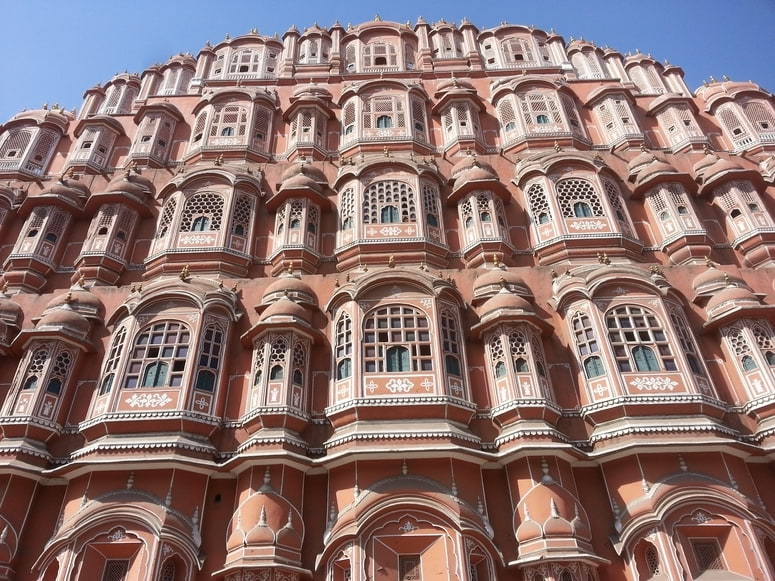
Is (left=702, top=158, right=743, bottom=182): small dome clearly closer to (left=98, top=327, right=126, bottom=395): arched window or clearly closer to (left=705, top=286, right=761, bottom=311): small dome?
(left=705, top=286, right=761, bottom=311): small dome

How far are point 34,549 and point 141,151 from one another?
15843mm

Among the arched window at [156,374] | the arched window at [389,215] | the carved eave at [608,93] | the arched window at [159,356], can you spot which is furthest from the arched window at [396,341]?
the carved eave at [608,93]

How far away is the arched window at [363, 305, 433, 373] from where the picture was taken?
591 inches

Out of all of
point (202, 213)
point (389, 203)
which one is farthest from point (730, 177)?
point (202, 213)

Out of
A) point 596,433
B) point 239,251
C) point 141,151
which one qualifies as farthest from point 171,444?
point 141,151

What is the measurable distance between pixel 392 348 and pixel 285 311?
2.96 m

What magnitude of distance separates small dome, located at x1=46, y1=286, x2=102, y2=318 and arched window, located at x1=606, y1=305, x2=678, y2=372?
14.2 m

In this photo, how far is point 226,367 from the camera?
15664mm

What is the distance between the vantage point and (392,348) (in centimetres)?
1530

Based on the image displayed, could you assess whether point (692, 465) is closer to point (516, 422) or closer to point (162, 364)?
point (516, 422)

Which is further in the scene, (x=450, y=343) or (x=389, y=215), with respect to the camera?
(x=389, y=215)

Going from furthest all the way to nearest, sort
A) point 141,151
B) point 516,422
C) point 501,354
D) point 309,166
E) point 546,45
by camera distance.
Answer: point 546,45
point 141,151
point 309,166
point 501,354
point 516,422

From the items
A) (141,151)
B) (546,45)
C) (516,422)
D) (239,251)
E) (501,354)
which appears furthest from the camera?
Result: (546,45)

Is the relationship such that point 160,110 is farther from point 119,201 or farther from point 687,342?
point 687,342
